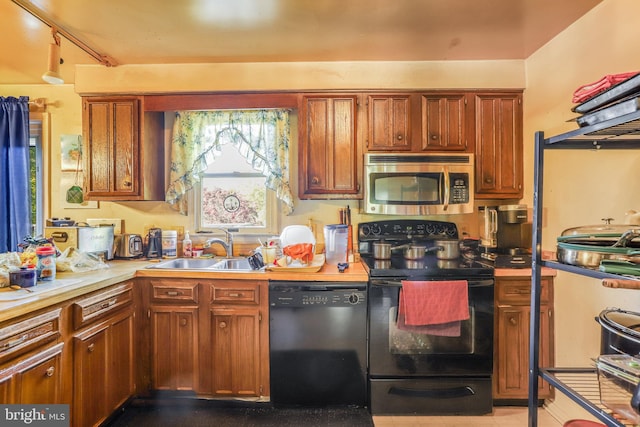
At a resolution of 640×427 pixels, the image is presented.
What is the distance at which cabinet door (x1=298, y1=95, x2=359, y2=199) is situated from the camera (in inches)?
94.3

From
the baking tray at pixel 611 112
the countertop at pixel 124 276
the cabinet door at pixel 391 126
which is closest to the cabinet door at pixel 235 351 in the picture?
the countertop at pixel 124 276

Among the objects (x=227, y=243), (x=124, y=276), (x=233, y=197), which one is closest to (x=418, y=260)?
(x=227, y=243)

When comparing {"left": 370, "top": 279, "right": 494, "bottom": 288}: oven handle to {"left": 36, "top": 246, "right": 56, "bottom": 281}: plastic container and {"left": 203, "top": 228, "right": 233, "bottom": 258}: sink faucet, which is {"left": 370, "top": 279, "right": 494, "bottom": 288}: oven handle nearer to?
{"left": 203, "top": 228, "right": 233, "bottom": 258}: sink faucet

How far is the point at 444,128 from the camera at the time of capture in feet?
7.82

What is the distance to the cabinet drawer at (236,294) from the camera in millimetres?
2035

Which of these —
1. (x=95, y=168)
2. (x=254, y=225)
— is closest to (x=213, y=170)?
(x=254, y=225)

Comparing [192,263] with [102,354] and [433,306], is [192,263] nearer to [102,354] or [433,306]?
[102,354]

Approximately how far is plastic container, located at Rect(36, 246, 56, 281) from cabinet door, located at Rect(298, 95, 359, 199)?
155 centimetres

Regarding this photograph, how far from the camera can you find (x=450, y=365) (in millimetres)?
1993

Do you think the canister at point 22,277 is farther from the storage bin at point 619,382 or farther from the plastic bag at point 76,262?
the storage bin at point 619,382

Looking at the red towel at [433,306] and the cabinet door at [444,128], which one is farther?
the cabinet door at [444,128]

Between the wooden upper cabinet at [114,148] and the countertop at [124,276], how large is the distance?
561 millimetres

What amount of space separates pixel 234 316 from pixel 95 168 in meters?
1.58

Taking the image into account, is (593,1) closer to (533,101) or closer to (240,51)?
(533,101)
